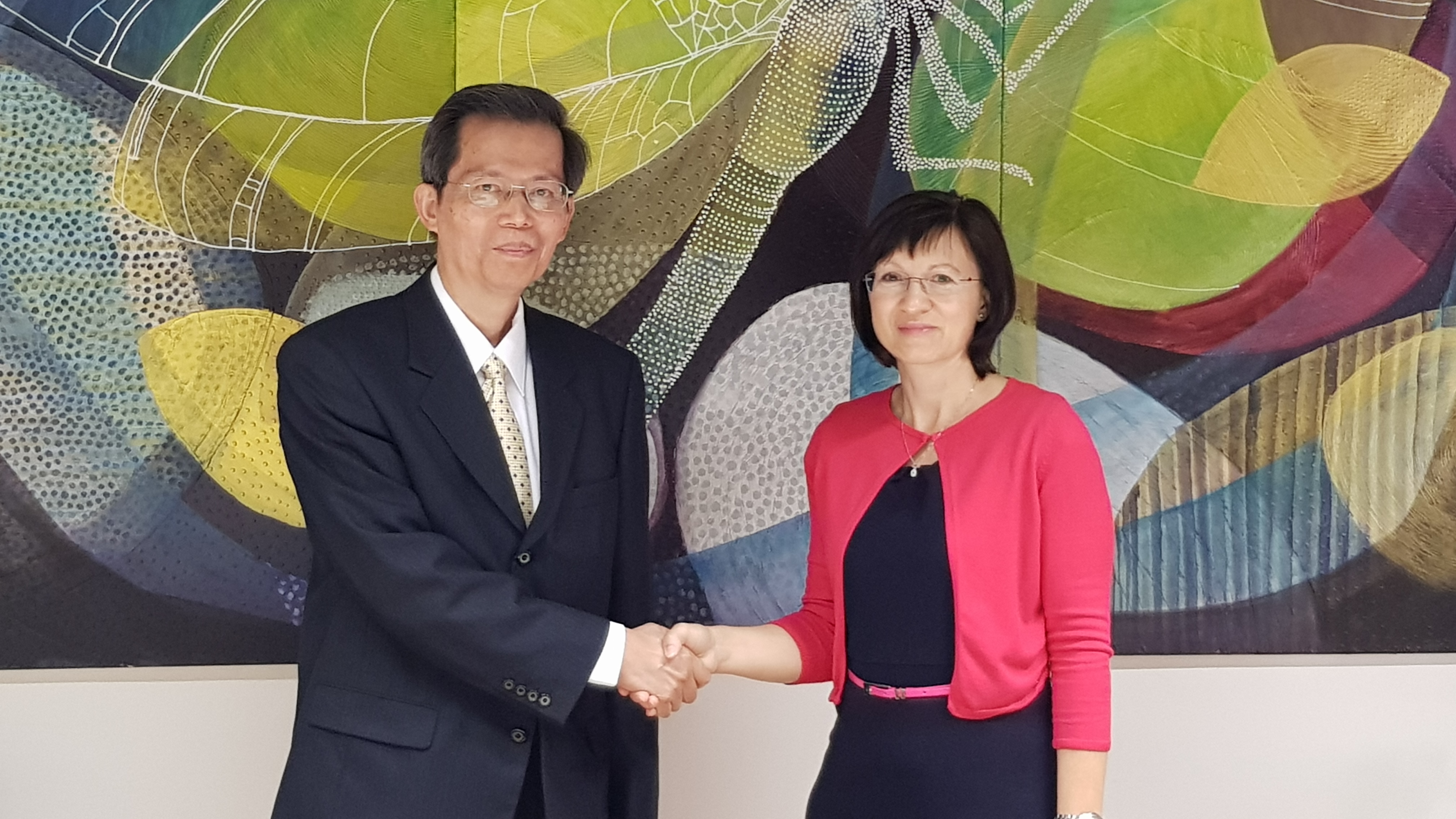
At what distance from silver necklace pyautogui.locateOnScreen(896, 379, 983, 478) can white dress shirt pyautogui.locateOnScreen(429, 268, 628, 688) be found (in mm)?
498

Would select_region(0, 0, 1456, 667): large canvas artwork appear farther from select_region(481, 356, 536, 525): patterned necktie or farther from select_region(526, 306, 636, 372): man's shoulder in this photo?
select_region(481, 356, 536, 525): patterned necktie

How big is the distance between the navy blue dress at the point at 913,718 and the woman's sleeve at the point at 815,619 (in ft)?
0.51

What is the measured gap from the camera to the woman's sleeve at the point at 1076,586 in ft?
5.43

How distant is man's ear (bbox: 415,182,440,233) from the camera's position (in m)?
1.96

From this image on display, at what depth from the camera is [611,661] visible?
5.93 feet

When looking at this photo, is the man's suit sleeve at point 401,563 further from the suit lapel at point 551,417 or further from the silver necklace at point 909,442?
the silver necklace at point 909,442

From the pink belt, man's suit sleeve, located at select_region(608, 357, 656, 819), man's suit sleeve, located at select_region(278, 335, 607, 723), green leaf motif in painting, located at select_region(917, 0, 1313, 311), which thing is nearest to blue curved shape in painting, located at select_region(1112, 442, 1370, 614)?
green leaf motif in painting, located at select_region(917, 0, 1313, 311)

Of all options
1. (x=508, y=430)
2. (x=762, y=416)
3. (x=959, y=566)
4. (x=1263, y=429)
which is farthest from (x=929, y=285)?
(x=1263, y=429)

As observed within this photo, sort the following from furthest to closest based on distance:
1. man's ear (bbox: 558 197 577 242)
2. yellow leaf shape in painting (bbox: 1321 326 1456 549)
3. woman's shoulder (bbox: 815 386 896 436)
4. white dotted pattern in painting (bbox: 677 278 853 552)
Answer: yellow leaf shape in painting (bbox: 1321 326 1456 549), white dotted pattern in painting (bbox: 677 278 853 552), man's ear (bbox: 558 197 577 242), woman's shoulder (bbox: 815 386 896 436)

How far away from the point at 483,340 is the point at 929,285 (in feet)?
2.27

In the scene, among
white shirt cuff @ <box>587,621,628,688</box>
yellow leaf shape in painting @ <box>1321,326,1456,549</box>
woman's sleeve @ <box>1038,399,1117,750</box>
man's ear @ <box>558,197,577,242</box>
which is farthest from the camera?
yellow leaf shape in painting @ <box>1321,326,1456,549</box>

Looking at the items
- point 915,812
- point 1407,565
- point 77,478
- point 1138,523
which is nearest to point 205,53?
point 77,478

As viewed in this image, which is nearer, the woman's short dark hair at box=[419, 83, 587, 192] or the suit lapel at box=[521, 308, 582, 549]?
the suit lapel at box=[521, 308, 582, 549]

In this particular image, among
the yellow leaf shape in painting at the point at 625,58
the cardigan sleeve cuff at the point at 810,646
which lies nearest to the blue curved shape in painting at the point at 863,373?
the yellow leaf shape in painting at the point at 625,58
